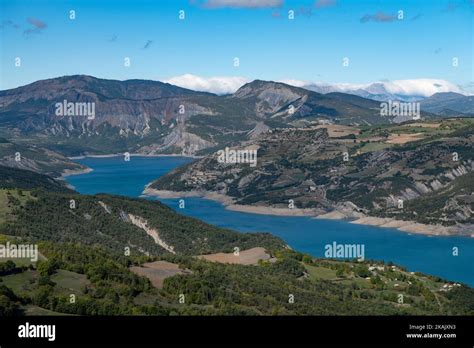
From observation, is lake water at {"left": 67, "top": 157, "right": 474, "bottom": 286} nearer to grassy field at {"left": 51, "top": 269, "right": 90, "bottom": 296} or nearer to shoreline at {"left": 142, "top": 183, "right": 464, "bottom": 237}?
shoreline at {"left": 142, "top": 183, "right": 464, "bottom": 237}

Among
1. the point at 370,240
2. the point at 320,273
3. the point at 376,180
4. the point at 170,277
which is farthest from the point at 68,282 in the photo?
the point at 376,180

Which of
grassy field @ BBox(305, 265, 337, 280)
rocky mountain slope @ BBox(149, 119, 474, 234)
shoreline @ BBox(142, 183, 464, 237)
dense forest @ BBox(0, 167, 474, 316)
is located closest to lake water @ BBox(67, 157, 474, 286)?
shoreline @ BBox(142, 183, 464, 237)

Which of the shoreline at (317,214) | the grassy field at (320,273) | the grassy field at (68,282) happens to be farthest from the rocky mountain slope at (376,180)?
the grassy field at (68,282)

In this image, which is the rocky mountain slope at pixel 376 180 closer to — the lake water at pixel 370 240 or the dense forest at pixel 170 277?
the lake water at pixel 370 240

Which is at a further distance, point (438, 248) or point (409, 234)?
point (409, 234)

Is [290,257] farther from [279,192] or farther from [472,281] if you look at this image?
[279,192]

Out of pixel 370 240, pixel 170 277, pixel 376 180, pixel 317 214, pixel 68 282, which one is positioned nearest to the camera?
pixel 68 282

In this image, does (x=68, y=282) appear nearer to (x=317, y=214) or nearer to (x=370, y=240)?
(x=370, y=240)

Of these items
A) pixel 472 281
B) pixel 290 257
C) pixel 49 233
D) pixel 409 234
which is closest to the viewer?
pixel 290 257
